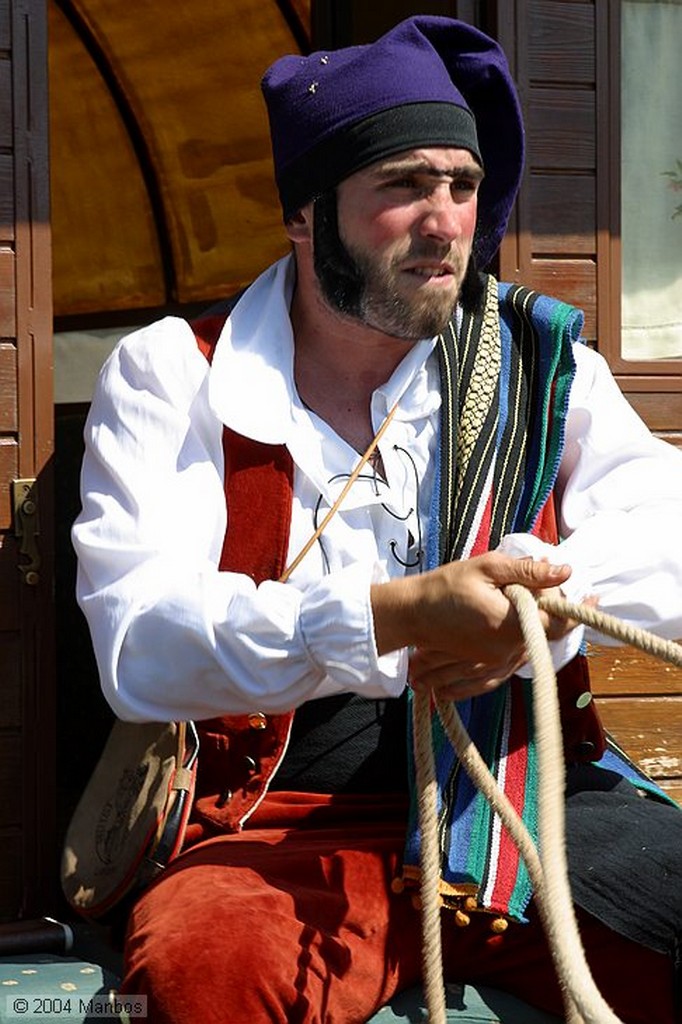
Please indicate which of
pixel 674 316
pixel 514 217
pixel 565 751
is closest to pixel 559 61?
pixel 514 217

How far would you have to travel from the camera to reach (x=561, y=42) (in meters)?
3.19

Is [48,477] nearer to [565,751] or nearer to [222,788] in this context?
[222,788]

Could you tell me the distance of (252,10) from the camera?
16.0ft

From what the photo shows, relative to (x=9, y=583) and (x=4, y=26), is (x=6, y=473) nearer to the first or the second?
(x=9, y=583)

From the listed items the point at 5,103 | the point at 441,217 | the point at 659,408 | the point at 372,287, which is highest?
the point at 5,103

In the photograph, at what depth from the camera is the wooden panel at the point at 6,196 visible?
291 cm

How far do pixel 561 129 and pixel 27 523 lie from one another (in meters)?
1.26

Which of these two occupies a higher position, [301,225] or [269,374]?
[301,225]

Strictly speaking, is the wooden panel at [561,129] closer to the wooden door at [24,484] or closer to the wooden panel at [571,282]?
the wooden panel at [571,282]

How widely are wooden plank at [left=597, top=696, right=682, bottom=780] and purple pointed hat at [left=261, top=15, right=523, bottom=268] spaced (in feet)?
3.22

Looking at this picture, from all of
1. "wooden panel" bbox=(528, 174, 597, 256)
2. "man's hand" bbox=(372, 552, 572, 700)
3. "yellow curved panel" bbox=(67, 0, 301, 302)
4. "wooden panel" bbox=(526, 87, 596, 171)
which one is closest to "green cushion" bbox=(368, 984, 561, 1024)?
"man's hand" bbox=(372, 552, 572, 700)

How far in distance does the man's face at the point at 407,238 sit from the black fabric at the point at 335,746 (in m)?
0.57

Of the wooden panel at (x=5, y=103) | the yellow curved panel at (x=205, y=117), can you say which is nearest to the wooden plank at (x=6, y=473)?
the wooden panel at (x=5, y=103)

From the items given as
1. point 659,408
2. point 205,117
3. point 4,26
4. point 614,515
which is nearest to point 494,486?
point 614,515
